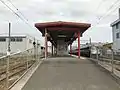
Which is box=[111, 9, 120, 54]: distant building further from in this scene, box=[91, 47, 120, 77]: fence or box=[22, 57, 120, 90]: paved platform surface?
box=[22, 57, 120, 90]: paved platform surface

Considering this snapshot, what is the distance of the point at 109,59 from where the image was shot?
586 inches

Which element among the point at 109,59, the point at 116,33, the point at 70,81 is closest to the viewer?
the point at 70,81

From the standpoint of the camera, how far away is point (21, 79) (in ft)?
36.0

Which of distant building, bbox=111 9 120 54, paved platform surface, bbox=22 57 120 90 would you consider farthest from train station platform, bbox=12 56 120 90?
distant building, bbox=111 9 120 54

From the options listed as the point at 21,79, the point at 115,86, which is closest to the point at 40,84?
Result: the point at 21,79

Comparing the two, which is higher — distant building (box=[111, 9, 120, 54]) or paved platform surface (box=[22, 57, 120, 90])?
distant building (box=[111, 9, 120, 54])

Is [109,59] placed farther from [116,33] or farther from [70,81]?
[116,33]

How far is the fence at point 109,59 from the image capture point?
13.3 metres

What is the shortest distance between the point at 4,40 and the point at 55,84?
77641 millimetres

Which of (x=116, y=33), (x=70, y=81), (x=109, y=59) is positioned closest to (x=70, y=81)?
(x=70, y=81)

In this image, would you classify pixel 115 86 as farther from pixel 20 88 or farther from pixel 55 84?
pixel 20 88

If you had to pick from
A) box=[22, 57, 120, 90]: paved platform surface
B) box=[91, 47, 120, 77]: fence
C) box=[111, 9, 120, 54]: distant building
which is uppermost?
box=[111, 9, 120, 54]: distant building

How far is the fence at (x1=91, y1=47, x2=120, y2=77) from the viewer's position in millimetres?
13311

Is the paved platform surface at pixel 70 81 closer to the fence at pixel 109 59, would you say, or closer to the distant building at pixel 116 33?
the fence at pixel 109 59
